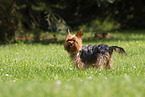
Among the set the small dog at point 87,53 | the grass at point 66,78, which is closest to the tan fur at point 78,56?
the small dog at point 87,53

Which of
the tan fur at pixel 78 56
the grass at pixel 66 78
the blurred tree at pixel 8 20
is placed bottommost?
the grass at pixel 66 78

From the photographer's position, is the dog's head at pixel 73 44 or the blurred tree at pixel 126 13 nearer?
the dog's head at pixel 73 44

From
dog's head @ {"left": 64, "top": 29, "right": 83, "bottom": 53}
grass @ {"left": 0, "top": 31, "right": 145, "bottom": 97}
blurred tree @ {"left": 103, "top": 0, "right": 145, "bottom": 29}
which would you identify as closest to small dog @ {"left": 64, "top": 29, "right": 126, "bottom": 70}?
dog's head @ {"left": 64, "top": 29, "right": 83, "bottom": 53}

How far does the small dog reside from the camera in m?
7.06

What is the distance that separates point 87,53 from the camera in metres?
7.21

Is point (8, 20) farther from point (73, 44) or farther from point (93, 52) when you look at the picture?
point (93, 52)

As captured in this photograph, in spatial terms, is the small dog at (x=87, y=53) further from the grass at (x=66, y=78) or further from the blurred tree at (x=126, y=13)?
the blurred tree at (x=126, y=13)

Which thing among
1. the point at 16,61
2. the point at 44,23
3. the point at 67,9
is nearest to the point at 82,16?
the point at 67,9

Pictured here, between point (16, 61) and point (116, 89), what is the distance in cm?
552

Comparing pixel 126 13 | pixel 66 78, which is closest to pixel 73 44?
pixel 66 78

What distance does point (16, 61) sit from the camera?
866 cm

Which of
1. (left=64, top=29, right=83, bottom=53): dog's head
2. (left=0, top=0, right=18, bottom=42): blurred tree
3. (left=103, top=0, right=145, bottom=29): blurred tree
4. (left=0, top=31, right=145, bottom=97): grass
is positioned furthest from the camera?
(left=103, top=0, right=145, bottom=29): blurred tree

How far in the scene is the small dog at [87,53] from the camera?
7062 mm

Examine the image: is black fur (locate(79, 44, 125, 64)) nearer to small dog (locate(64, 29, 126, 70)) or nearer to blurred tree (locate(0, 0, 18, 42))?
small dog (locate(64, 29, 126, 70))
